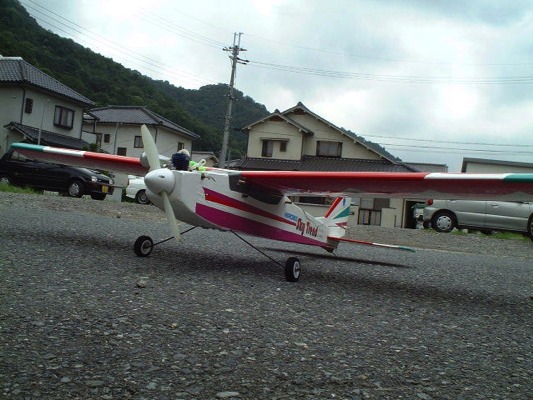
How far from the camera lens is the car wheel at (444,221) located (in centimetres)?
1761

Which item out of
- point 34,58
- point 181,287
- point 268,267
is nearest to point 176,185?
point 181,287

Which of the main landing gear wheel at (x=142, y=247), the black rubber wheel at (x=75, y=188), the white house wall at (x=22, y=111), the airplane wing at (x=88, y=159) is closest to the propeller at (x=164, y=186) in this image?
the main landing gear wheel at (x=142, y=247)

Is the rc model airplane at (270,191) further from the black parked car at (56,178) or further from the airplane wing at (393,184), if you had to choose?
the black parked car at (56,178)

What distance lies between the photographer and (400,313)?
183 inches

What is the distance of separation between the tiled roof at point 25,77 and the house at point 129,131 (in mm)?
6883

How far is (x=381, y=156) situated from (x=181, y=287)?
30.7m

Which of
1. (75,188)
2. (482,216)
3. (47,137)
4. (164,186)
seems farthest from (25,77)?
(164,186)

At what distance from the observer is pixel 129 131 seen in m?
45.8

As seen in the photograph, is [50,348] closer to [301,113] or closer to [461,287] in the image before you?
[461,287]

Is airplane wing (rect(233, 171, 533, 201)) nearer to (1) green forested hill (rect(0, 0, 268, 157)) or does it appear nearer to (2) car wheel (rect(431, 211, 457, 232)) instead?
(2) car wheel (rect(431, 211, 457, 232))

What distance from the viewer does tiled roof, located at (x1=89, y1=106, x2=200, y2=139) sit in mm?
44906

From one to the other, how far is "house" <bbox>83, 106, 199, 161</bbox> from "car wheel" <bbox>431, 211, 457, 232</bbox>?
1261 inches

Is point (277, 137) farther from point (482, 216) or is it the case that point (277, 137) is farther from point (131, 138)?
A: point (482, 216)

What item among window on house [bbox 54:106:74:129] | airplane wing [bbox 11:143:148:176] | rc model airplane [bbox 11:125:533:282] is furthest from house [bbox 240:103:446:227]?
rc model airplane [bbox 11:125:533:282]
